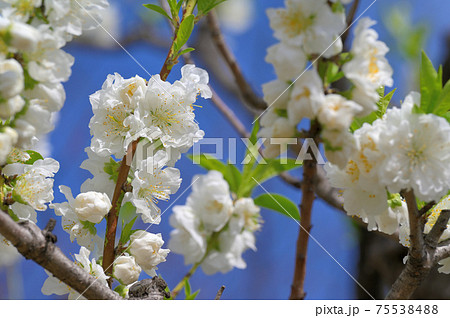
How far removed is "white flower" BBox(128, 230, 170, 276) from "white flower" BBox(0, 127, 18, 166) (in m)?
0.30

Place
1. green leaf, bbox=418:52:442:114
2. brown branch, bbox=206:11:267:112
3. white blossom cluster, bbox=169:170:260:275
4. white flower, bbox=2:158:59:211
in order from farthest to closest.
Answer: brown branch, bbox=206:11:267:112
white flower, bbox=2:158:59:211
green leaf, bbox=418:52:442:114
white blossom cluster, bbox=169:170:260:275

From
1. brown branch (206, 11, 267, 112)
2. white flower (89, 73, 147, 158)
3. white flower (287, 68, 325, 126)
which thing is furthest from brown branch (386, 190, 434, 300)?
brown branch (206, 11, 267, 112)

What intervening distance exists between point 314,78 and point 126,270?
466 mm

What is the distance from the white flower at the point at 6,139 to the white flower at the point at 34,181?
188 mm

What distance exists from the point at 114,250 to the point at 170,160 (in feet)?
0.61

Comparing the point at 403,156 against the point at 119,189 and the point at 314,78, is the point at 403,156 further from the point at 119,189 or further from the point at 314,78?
the point at 119,189

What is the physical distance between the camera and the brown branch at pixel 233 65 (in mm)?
1672

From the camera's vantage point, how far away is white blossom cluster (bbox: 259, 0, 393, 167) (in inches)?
24.1

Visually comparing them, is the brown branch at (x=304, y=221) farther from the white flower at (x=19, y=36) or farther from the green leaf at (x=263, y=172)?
the white flower at (x=19, y=36)

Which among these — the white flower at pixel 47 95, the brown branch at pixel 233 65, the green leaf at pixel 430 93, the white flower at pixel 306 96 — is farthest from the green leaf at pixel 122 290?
the brown branch at pixel 233 65

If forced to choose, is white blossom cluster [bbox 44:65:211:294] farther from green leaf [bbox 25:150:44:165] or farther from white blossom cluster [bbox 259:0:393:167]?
white blossom cluster [bbox 259:0:393:167]

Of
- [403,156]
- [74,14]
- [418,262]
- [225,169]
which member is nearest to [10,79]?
[74,14]

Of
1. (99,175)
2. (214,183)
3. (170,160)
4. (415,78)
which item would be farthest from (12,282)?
(415,78)

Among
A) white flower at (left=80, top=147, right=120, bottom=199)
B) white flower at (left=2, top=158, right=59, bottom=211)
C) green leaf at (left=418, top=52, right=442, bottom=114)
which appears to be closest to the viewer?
green leaf at (left=418, top=52, right=442, bottom=114)
